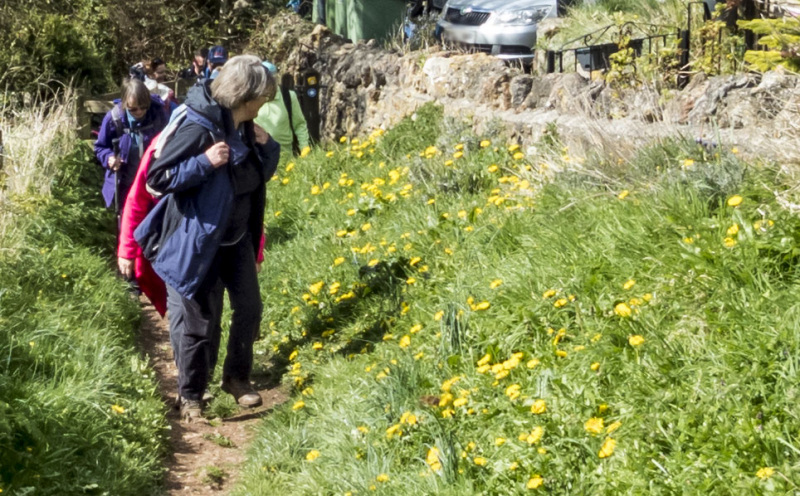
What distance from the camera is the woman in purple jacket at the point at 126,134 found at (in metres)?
8.68

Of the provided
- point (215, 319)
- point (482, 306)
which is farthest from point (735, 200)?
point (215, 319)

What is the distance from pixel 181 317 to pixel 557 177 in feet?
7.79

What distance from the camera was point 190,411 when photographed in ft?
20.7

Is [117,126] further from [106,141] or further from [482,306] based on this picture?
[482,306]

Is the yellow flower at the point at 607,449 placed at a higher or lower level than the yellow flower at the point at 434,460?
higher

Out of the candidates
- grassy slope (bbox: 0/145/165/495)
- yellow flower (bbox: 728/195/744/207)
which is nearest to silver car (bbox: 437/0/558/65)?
grassy slope (bbox: 0/145/165/495)

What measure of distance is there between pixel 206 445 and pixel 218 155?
1568 mm

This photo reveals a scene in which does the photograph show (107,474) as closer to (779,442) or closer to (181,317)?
(181,317)

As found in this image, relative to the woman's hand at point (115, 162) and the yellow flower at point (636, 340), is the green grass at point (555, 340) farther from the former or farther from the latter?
the woman's hand at point (115, 162)

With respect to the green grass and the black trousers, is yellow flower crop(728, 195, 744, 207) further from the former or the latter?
the black trousers

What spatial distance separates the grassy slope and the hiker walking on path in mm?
450

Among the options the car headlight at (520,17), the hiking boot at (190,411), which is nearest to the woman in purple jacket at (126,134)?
the hiking boot at (190,411)

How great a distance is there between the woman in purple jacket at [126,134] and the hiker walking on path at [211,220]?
8.90 ft

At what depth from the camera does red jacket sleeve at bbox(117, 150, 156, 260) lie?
637 centimetres
